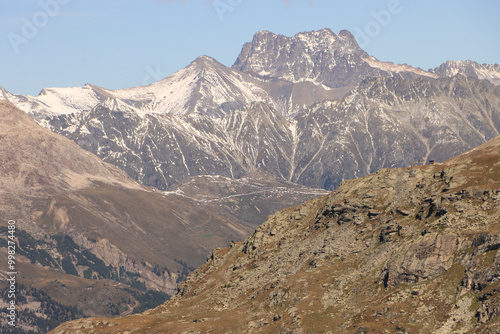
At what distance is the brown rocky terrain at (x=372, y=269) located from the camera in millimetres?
117375

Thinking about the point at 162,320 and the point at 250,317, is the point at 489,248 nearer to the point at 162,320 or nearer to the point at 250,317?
the point at 250,317

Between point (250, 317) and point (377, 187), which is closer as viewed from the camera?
point (250, 317)

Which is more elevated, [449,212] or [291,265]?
[449,212]

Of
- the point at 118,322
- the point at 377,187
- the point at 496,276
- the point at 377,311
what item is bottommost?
the point at 118,322

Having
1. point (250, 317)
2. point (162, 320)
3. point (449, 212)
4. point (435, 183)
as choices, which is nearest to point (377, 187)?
point (435, 183)

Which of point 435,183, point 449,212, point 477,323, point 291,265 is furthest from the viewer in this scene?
point 291,265

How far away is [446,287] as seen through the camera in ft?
395

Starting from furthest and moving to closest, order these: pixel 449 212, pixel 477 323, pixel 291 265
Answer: pixel 291 265, pixel 449 212, pixel 477 323

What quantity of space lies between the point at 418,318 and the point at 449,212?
31195 millimetres

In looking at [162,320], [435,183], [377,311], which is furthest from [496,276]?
[162,320]

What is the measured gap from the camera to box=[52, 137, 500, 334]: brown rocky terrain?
117m

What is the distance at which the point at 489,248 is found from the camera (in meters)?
119

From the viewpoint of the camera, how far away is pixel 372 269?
142625 millimetres

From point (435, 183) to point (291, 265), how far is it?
128 feet
